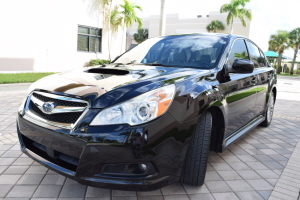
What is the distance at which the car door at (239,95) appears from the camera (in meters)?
2.88

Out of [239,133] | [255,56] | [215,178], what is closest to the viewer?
[215,178]

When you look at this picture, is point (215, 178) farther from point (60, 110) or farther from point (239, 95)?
point (60, 110)

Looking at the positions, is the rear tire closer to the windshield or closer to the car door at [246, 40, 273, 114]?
the windshield

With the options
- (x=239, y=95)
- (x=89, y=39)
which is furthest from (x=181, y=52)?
(x=89, y=39)

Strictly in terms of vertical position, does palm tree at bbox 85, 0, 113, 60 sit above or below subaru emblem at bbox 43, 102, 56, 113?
above

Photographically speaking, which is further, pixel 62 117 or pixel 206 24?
pixel 206 24

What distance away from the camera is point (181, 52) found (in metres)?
3.21

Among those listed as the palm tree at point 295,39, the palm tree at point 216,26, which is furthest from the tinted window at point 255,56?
the palm tree at point 295,39

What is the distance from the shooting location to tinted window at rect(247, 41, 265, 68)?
153 inches

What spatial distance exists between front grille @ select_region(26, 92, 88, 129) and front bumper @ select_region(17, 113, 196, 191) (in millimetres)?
76

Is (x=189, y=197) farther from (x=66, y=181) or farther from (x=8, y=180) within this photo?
(x=8, y=180)

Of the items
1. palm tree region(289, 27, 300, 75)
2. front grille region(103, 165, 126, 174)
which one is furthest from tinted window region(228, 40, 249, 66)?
palm tree region(289, 27, 300, 75)

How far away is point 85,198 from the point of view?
2.26 meters

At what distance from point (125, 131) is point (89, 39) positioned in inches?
516
